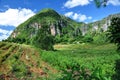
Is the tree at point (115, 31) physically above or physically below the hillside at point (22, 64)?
above

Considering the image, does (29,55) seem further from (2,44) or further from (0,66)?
(0,66)

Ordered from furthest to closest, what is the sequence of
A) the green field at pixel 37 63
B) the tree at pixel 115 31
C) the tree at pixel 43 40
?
the tree at pixel 43 40, the green field at pixel 37 63, the tree at pixel 115 31

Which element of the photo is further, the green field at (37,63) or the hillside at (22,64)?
the hillside at (22,64)

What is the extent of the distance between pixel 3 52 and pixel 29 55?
465 centimetres

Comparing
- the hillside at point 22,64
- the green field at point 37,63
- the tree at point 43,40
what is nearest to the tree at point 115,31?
the green field at point 37,63

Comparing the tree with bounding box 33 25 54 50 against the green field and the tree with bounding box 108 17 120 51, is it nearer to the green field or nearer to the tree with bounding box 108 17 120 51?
the green field

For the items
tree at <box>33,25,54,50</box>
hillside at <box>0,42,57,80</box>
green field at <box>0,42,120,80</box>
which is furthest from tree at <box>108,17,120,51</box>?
tree at <box>33,25,54,50</box>

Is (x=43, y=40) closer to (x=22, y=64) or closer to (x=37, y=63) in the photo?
(x=37, y=63)

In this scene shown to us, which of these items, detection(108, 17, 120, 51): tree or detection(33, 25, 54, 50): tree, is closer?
detection(108, 17, 120, 51): tree

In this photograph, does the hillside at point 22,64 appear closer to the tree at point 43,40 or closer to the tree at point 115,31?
the tree at point 115,31

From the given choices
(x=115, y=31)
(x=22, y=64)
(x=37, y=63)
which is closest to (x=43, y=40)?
(x=37, y=63)

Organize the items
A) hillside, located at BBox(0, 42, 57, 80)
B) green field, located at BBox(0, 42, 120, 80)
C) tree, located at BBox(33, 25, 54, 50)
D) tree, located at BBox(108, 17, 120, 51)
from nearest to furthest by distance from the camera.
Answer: tree, located at BBox(108, 17, 120, 51), green field, located at BBox(0, 42, 120, 80), hillside, located at BBox(0, 42, 57, 80), tree, located at BBox(33, 25, 54, 50)

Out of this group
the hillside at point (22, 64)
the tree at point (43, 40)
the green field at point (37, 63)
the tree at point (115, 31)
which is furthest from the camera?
the tree at point (43, 40)

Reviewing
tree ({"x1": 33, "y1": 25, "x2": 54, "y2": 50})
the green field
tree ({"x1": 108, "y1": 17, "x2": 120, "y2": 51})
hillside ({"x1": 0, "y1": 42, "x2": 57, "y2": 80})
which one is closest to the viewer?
tree ({"x1": 108, "y1": 17, "x2": 120, "y2": 51})
